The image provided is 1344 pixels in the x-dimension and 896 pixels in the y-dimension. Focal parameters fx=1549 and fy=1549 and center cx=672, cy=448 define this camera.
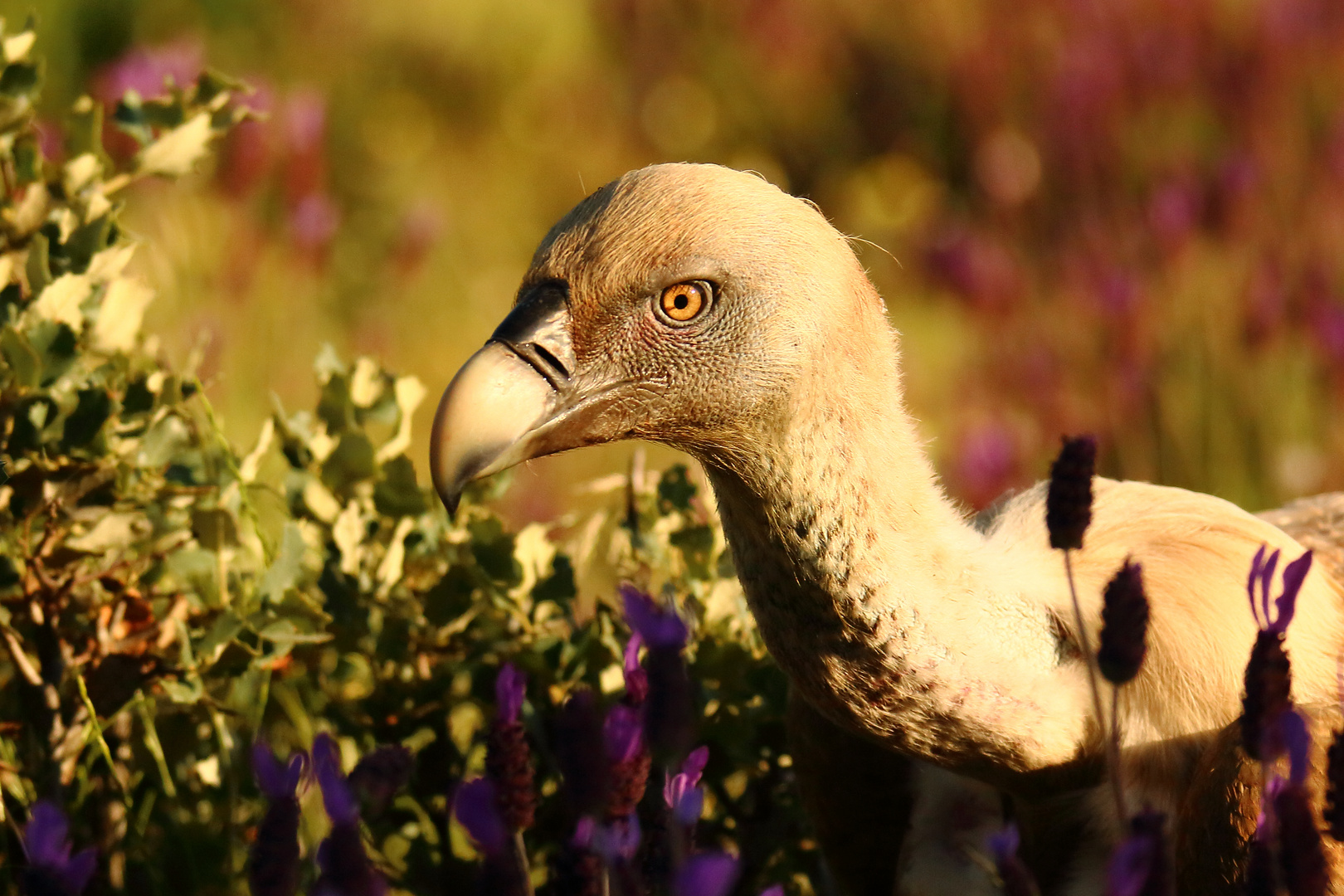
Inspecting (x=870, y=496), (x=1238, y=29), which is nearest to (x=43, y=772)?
(x=870, y=496)

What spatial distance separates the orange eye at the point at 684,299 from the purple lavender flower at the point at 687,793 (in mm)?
427

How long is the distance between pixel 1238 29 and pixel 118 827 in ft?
14.1

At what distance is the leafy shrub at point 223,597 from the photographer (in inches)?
71.2

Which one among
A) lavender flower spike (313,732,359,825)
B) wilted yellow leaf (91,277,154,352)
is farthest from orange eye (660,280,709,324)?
wilted yellow leaf (91,277,154,352)

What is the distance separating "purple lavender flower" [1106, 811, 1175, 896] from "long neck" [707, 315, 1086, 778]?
394 millimetres

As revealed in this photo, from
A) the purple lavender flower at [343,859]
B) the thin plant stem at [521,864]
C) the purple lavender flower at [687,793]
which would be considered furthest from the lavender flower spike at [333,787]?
the purple lavender flower at [687,793]

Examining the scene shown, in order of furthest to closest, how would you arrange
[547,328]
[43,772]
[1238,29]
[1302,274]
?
[1238,29], [1302,274], [43,772], [547,328]

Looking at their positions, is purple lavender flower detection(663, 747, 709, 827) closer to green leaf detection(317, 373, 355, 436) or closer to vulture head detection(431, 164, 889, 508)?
vulture head detection(431, 164, 889, 508)

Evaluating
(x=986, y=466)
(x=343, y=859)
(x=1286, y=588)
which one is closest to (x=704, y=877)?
(x=343, y=859)

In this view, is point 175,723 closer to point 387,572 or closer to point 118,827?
point 118,827

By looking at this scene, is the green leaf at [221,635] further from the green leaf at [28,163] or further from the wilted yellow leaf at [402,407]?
the green leaf at [28,163]

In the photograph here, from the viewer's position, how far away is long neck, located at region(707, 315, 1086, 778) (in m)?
1.45

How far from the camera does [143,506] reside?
1917mm

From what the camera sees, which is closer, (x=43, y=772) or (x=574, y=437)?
(x=574, y=437)
